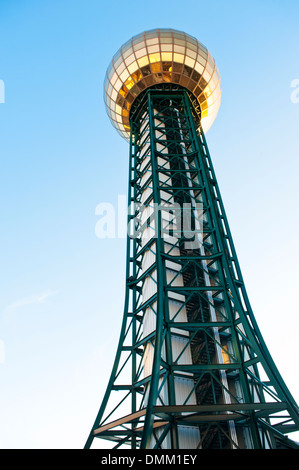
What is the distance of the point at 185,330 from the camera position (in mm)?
15117

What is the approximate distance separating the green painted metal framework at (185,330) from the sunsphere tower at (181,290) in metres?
0.05

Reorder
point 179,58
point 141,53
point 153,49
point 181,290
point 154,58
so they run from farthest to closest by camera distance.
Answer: point 179,58, point 154,58, point 141,53, point 153,49, point 181,290

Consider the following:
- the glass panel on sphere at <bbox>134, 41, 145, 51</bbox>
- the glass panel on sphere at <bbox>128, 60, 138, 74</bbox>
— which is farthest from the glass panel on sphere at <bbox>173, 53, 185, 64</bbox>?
the glass panel on sphere at <bbox>128, 60, 138, 74</bbox>

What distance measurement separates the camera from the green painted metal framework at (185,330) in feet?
36.6

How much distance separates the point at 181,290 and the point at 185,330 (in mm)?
2364

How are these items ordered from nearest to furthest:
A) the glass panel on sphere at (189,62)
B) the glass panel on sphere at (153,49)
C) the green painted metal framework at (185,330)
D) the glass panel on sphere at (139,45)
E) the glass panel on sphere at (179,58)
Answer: the green painted metal framework at (185,330) → the glass panel on sphere at (153,49) → the glass panel on sphere at (139,45) → the glass panel on sphere at (179,58) → the glass panel on sphere at (189,62)

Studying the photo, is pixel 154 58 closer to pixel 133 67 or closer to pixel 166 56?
pixel 166 56

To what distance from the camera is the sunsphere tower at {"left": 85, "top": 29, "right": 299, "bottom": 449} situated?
11430mm

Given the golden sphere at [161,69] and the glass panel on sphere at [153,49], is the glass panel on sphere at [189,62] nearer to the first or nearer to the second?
the golden sphere at [161,69]

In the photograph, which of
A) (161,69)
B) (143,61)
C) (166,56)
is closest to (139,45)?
(143,61)

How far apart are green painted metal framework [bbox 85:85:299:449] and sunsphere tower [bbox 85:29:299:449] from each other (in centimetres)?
5

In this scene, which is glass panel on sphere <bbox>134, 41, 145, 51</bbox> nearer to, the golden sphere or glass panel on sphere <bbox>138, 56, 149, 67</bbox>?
the golden sphere

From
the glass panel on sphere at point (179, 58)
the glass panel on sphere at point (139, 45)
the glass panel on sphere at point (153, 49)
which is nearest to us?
the glass panel on sphere at point (153, 49)

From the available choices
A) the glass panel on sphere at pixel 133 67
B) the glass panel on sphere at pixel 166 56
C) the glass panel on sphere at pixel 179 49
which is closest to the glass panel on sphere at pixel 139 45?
the glass panel on sphere at pixel 133 67
